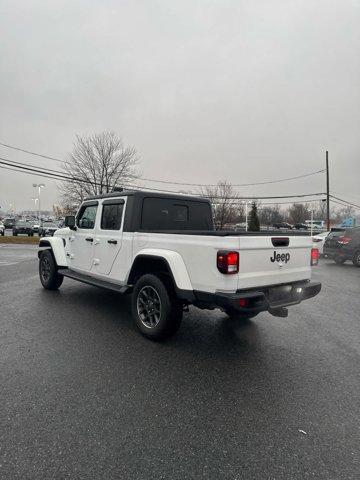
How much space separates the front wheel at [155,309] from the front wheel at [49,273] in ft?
10.9

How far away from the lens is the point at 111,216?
214 inches

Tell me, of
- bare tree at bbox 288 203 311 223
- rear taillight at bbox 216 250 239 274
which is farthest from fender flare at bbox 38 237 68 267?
bare tree at bbox 288 203 311 223

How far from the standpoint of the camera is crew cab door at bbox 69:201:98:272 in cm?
589

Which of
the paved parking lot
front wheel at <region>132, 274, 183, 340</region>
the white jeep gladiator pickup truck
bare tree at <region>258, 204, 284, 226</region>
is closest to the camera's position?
the paved parking lot

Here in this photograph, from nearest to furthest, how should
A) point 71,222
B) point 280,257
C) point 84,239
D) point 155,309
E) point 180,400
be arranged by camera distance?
point 180,400 → point 280,257 → point 155,309 → point 84,239 → point 71,222

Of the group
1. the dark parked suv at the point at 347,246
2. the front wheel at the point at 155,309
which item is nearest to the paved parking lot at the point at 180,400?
the front wheel at the point at 155,309

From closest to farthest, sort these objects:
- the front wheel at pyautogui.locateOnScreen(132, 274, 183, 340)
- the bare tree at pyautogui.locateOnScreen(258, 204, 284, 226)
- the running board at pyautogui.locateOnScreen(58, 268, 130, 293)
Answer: the front wheel at pyautogui.locateOnScreen(132, 274, 183, 340), the running board at pyautogui.locateOnScreen(58, 268, 130, 293), the bare tree at pyautogui.locateOnScreen(258, 204, 284, 226)

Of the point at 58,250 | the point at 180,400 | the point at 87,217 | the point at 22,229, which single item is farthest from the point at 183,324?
the point at 22,229

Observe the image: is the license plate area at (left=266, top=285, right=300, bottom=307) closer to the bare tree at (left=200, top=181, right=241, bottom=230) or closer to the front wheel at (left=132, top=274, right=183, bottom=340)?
the front wheel at (left=132, top=274, right=183, bottom=340)

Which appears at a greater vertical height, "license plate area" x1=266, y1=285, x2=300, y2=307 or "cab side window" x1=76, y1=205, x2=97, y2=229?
"cab side window" x1=76, y1=205, x2=97, y2=229

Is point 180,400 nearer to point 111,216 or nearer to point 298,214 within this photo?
point 111,216

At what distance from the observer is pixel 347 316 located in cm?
587

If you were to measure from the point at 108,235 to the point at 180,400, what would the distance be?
306cm

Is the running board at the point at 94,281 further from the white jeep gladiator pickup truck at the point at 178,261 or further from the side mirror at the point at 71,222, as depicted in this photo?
the side mirror at the point at 71,222
